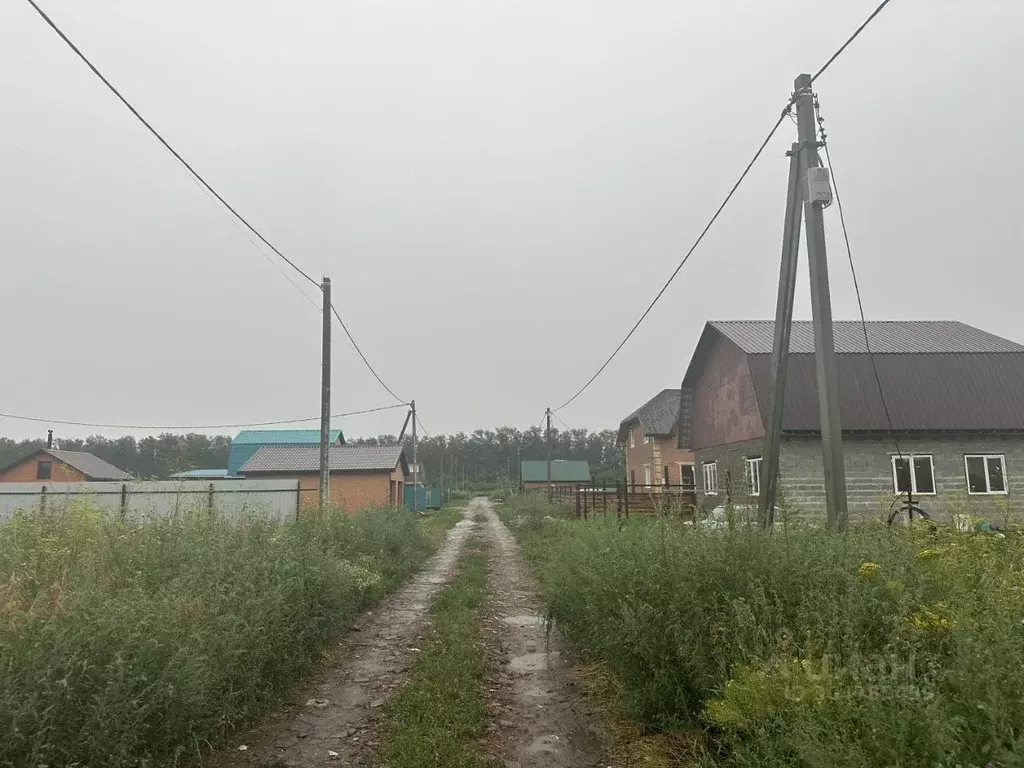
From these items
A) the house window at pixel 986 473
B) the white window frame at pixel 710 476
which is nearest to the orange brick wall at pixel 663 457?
the white window frame at pixel 710 476

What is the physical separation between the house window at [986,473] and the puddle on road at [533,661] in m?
14.0

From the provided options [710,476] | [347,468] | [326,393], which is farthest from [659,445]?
[326,393]

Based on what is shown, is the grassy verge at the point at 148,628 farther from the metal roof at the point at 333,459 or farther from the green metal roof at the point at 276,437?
the green metal roof at the point at 276,437

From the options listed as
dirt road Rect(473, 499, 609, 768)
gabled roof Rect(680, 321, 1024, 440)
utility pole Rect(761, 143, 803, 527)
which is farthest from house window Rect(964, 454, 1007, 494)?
dirt road Rect(473, 499, 609, 768)

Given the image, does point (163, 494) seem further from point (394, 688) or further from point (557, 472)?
point (557, 472)

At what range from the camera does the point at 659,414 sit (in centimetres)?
3388

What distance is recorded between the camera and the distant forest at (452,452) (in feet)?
270

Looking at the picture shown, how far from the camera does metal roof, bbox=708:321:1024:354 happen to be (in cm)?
1741

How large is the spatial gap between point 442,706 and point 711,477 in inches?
642

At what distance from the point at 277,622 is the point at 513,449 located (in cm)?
9927

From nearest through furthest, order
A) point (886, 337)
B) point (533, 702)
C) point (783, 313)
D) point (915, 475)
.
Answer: point (533, 702) < point (783, 313) < point (915, 475) < point (886, 337)

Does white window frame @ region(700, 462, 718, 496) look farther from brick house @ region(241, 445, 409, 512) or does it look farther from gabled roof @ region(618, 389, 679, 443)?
brick house @ region(241, 445, 409, 512)

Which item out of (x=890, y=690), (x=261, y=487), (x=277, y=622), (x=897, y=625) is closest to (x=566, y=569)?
(x=277, y=622)

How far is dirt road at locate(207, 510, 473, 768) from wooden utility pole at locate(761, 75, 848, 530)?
447cm
